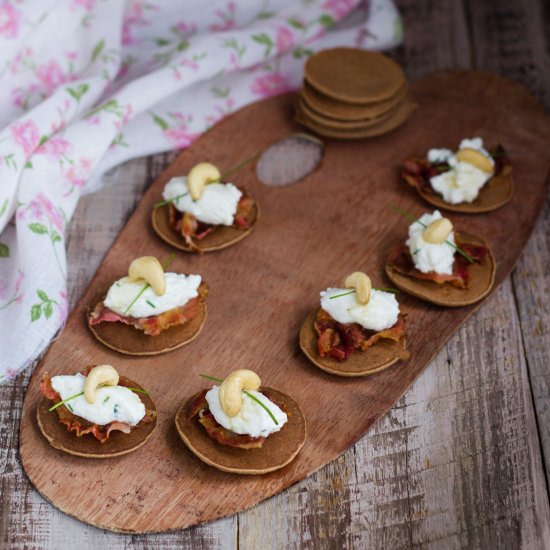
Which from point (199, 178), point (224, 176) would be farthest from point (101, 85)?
point (199, 178)

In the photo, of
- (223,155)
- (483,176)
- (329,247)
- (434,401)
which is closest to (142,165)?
(223,155)

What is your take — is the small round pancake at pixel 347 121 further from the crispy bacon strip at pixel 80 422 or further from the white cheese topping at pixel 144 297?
the crispy bacon strip at pixel 80 422

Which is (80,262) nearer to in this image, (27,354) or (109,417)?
(27,354)

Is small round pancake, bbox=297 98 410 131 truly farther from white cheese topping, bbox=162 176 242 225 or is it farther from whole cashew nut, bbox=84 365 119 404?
whole cashew nut, bbox=84 365 119 404

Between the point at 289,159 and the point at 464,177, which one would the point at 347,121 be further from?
the point at 464,177

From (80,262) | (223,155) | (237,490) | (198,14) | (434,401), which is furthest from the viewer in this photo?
(198,14)
